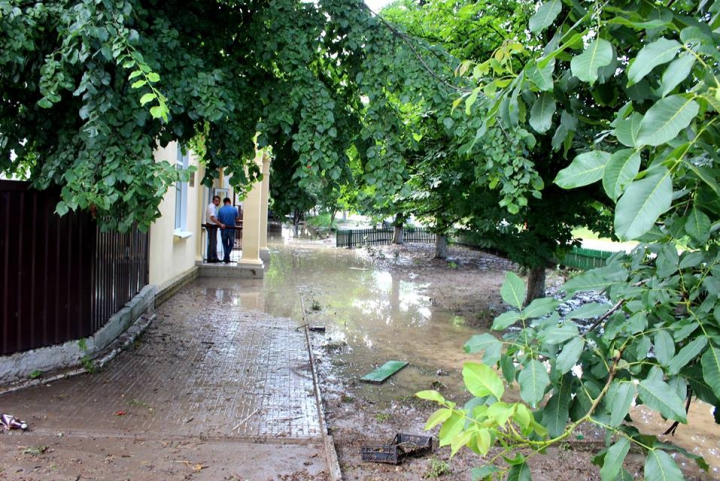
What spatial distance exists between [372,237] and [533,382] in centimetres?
2915

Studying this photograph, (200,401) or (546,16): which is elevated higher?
(546,16)

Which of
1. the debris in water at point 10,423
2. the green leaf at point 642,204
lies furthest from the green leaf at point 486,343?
the debris in water at point 10,423

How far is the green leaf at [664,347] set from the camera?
1741 millimetres

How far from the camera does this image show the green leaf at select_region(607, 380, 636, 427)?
1576 mm

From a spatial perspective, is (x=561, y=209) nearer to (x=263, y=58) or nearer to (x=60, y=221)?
(x=263, y=58)

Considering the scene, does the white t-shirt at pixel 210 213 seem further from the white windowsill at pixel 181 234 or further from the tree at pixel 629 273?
the tree at pixel 629 273

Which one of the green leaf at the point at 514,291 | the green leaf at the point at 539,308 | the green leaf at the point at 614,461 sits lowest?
the green leaf at the point at 614,461

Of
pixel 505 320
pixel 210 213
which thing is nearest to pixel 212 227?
pixel 210 213

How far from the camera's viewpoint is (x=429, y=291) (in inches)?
607

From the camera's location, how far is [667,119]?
49.8 inches

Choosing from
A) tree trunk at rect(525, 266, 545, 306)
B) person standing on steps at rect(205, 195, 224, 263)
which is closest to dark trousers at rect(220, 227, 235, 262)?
person standing on steps at rect(205, 195, 224, 263)

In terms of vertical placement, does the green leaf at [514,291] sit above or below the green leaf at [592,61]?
below

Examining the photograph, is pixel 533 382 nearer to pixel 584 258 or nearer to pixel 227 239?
pixel 227 239

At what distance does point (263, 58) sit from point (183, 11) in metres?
1.00
